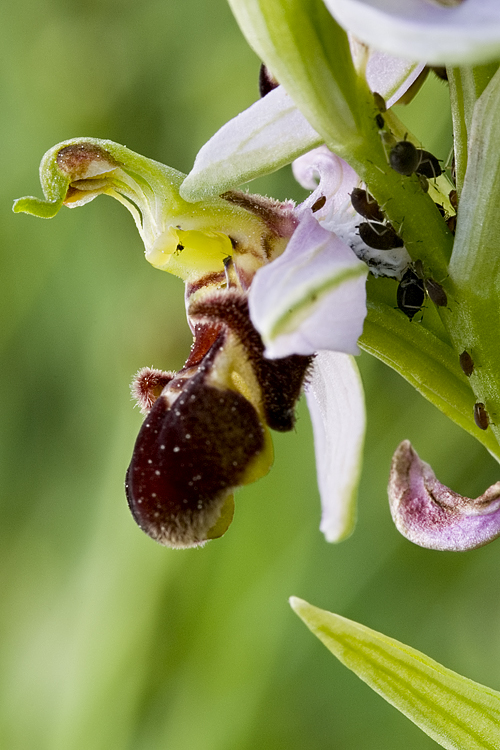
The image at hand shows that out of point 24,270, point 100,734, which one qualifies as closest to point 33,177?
point 24,270

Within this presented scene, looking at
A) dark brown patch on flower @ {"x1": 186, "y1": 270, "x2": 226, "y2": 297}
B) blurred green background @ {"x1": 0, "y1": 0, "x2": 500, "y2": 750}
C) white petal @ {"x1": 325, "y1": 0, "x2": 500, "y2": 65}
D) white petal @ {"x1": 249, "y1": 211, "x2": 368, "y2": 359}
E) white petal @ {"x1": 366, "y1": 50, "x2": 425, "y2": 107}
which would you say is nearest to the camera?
white petal @ {"x1": 325, "y1": 0, "x2": 500, "y2": 65}

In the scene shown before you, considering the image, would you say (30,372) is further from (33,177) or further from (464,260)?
(464,260)

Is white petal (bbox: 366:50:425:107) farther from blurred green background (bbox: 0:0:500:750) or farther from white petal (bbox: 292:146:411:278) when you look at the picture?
blurred green background (bbox: 0:0:500:750)

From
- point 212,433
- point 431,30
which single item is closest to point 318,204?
point 212,433

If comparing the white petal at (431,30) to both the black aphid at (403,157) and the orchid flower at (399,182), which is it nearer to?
the orchid flower at (399,182)

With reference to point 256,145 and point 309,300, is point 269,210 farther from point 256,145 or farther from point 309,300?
point 309,300

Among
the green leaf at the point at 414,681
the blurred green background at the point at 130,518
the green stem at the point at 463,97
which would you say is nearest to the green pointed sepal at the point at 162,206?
the green stem at the point at 463,97

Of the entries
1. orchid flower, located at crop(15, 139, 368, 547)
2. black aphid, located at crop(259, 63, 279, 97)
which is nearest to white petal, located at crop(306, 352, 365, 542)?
orchid flower, located at crop(15, 139, 368, 547)
